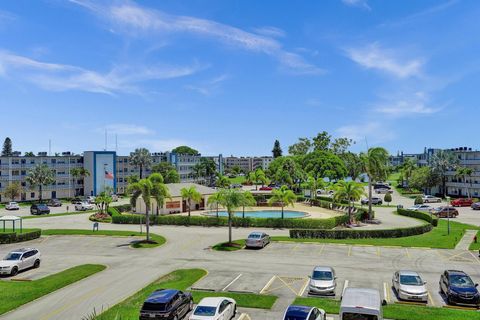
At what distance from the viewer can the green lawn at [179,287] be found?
23328 mm

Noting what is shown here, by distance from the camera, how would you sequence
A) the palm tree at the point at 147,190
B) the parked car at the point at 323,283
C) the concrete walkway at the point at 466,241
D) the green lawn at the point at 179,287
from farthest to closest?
the palm tree at the point at 147,190
the concrete walkway at the point at 466,241
the parked car at the point at 323,283
the green lawn at the point at 179,287

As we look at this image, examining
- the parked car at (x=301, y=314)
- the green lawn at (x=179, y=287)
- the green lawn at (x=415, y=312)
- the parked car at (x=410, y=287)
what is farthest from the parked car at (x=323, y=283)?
the parked car at (x=301, y=314)

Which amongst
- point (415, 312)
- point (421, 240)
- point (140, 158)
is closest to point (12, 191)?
point (140, 158)

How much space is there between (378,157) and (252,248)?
30.9 meters

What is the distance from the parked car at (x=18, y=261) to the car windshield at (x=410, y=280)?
2883cm

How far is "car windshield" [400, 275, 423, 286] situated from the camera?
2633cm

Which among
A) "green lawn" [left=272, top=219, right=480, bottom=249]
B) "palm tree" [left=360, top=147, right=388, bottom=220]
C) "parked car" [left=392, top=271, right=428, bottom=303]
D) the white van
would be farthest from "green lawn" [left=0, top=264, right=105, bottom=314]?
"palm tree" [left=360, top=147, right=388, bottom=220]

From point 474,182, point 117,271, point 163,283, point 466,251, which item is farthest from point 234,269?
point 474,182

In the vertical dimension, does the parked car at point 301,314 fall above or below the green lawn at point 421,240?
above

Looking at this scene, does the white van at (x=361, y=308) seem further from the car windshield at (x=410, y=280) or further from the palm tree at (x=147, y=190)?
the palm tree at (x=147, y=190)

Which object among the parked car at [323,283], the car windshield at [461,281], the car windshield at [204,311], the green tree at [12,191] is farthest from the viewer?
the green tree at [12,191]

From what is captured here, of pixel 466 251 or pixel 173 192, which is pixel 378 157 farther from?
pixel 173 192

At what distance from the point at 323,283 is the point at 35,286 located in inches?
776

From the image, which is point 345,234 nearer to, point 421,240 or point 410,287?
point 421,240
